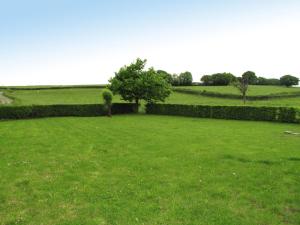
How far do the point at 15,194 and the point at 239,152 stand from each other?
10040mm

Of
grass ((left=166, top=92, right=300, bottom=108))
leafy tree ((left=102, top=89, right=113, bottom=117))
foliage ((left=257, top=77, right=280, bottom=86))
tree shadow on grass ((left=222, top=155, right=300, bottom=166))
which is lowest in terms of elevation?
grass ((left=166, top=92, right=300, bottom=108))

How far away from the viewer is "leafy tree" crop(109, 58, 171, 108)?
47.2 meters

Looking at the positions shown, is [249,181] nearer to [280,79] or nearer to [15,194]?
[15,194]

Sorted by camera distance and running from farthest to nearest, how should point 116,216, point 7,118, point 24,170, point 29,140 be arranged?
1. point 7,118
2. point 29,140
3. point 24,170
4. point 116,216

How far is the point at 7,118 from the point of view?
130ft

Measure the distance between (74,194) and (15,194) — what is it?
1654 millimetres

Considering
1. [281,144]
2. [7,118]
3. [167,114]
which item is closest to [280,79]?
[167,114]

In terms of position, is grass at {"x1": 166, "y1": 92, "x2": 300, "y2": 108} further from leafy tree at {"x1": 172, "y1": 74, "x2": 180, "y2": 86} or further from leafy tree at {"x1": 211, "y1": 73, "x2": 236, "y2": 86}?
leafy tree at {"x1": 211, "y1": 73, "x2": 236, "y2": 86}

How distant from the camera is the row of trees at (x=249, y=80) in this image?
9355cm

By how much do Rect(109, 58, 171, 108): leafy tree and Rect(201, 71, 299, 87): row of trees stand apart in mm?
44386

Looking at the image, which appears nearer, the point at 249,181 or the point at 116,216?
the point at 116,216

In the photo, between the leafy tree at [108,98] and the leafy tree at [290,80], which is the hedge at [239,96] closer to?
the leafy tree at [290,80]

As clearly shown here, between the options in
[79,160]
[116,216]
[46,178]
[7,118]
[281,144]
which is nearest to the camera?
[116,216]

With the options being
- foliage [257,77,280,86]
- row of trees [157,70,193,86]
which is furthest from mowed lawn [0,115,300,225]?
foliage [257,77,280,86]
